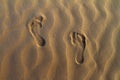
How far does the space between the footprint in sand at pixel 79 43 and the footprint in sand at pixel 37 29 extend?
0.42 meters

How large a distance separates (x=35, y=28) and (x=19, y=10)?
1.55 ft

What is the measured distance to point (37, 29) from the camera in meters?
3.95

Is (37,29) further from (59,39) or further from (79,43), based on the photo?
(79,43)

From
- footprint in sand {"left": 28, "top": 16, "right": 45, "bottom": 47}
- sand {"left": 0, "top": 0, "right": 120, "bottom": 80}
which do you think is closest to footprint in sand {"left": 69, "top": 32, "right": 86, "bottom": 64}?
sand {"left": 0, "top": 0, "right": 120, "bottom": 80}

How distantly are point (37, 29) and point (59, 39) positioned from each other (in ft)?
1.20

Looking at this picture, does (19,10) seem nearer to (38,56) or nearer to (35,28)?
(35,28)

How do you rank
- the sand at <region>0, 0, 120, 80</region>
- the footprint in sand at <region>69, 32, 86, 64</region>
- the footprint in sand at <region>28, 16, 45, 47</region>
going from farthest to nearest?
the footprint in sand at <region>28, 16, 45, 47</region>, the footprint in sand at <region>69, 32, 86, 64</region>, the sand at <region>0, 0, 120, 80</region>

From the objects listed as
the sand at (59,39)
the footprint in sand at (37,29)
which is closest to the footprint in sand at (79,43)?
the sand at (59,39)

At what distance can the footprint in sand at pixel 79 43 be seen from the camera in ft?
11.9

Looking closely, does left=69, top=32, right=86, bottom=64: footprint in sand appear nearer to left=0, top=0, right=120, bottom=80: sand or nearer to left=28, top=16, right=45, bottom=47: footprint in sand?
left=0, top=0, right=120, bottom=80: sand

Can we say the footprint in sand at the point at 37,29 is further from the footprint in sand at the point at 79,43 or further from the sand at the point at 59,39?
the footprint in sand at the point at 79,43

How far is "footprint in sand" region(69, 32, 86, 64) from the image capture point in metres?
3.63

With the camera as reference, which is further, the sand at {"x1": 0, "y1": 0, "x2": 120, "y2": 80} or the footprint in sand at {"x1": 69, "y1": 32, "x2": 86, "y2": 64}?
the footprint in sand at {"x1": 69, "y1": 32, "x2": 86, "y2": 64}

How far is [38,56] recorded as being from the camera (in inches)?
143
